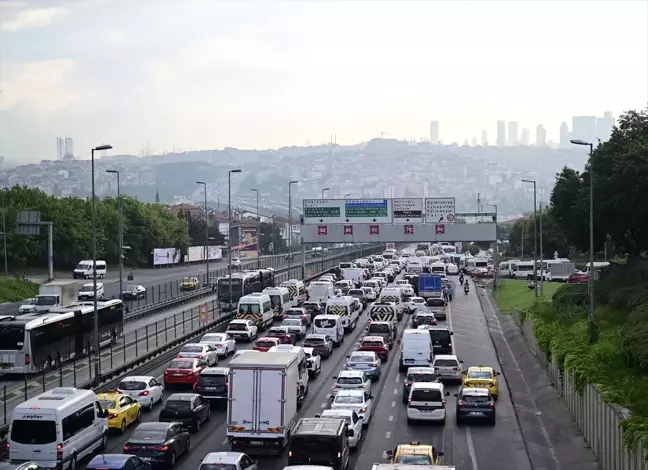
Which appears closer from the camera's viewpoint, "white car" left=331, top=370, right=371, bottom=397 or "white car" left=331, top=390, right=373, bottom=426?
"white car" left=331, top=390, right=373, bottom=426

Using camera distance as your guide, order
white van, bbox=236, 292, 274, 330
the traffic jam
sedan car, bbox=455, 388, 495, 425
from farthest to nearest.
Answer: white van, bbox=236, 292, 274, 330, sedan car, bbox=455, 388, 495, 425, the traffic jam

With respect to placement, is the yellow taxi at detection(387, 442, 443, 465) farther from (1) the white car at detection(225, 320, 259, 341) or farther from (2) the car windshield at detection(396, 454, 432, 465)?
(1) the white car at detection(225, 320, 259, 341)

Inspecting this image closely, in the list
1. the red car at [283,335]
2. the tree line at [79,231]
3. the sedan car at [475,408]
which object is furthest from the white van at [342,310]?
the tree line at [79,231]

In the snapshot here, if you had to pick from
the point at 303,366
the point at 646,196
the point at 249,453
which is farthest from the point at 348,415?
the point at 646,196

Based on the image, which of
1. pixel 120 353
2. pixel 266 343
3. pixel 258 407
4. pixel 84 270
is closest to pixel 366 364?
pixel 266 343

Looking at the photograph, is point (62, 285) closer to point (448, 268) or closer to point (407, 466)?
point (407, 466)

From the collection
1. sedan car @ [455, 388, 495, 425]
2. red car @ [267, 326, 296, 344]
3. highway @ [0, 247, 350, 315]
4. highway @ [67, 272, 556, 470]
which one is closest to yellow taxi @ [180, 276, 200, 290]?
highway @ [0, 247, 350, 315]

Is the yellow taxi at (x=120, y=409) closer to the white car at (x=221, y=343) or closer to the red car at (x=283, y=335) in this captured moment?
the white car at (x=221, y=343)
